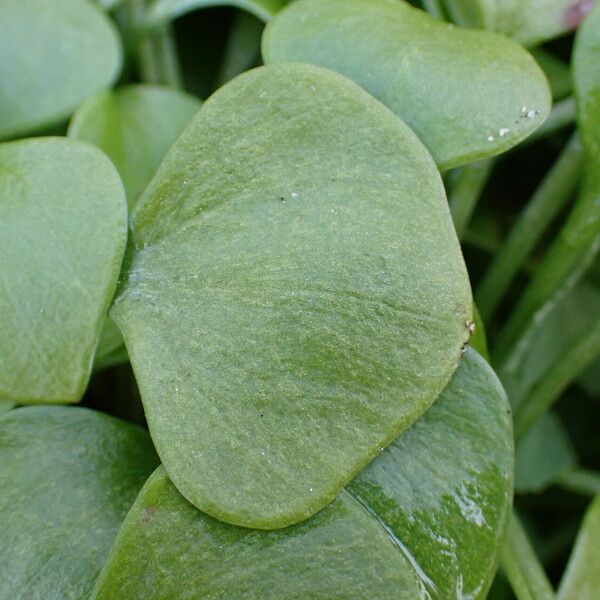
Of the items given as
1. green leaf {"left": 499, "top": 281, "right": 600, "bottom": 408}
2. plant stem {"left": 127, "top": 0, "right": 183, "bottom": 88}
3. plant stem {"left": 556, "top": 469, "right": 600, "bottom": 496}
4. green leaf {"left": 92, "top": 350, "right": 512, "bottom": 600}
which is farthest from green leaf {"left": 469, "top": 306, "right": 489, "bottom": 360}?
plant stem {"left": 127, "top": 0, "right": 183, "bottom": 88}

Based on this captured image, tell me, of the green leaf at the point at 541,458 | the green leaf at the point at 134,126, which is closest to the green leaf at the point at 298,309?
the green leaf at the point at 134,126

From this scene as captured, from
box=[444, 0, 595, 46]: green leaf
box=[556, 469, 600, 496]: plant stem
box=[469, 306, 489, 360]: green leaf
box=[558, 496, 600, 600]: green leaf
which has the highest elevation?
box=[444, 0, 595, 46]: green leaf

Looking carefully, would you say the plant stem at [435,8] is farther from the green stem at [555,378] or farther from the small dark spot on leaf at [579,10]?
the green stem at [555,378]

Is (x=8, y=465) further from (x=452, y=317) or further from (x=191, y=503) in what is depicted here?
(x=452, y=317)

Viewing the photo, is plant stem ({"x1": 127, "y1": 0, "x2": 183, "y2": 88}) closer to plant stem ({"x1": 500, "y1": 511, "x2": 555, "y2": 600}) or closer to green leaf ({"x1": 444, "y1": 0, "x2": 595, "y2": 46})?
green leaf ({"x1": 444, "y1": 0, "x2": 595, "y2": 46})

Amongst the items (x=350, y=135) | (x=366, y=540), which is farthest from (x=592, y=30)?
(x=366, y=540)

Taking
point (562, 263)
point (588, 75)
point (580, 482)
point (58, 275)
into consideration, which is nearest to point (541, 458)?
point (580, 482)
